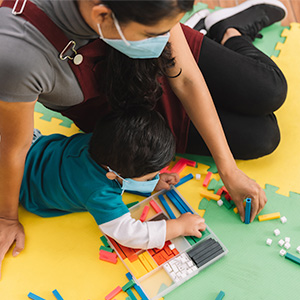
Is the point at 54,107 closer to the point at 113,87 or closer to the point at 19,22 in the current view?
the point at 113,87

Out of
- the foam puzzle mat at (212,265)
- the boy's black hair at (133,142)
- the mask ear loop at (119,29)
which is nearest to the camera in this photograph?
the mask ear loop at (119,29)

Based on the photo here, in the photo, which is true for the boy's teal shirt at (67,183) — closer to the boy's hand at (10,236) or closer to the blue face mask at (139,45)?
the boy's hand at (10,236)

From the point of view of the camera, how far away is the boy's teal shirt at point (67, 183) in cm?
111

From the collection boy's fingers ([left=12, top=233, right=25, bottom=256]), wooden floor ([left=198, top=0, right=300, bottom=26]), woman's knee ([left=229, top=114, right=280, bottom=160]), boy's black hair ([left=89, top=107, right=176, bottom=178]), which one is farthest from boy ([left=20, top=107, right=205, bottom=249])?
wooden floor ([left=198, top=0, right=300, bottom=26])

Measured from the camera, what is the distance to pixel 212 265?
115cm

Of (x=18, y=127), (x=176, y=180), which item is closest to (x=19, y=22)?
(x=18, y=127)

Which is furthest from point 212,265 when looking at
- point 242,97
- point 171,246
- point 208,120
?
point 242,97

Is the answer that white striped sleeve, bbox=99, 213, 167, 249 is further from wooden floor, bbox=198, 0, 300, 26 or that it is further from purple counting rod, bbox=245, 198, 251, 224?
wooden floor, bbox=198, 0, 300, 26

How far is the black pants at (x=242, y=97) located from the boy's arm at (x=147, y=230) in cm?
32

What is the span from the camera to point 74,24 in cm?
78

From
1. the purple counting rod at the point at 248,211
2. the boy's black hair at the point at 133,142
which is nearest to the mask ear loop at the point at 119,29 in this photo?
the boy's black hair at the point at 133,142

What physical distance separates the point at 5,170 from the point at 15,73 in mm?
363

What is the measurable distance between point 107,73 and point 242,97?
1.83 ft

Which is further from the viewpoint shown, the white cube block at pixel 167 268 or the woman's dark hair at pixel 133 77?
the white cube block at pixel 167 268
